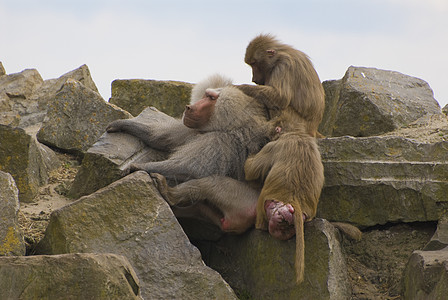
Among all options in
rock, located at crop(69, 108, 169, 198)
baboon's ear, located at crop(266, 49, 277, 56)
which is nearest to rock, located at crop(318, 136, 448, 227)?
baboon's ear, located at crop(266, 49, 277, 56)

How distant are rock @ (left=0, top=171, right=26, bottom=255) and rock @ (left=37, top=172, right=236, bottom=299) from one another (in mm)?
261

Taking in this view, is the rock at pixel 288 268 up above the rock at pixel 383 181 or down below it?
below

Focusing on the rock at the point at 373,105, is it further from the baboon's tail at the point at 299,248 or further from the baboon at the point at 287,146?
the baboon's tail at the point at 299,248

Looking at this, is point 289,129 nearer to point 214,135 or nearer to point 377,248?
point 214,135

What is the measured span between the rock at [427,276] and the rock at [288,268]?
0.59m

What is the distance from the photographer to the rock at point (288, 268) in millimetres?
5281

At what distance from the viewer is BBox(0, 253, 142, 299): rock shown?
3.89 meters

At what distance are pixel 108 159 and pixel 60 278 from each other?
2555 millimetres

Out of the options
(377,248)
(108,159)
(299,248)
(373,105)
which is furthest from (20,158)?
(373,105)

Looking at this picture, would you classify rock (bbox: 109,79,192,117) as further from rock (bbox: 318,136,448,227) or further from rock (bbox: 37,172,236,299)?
rock (bbox: 37,172,236,299)

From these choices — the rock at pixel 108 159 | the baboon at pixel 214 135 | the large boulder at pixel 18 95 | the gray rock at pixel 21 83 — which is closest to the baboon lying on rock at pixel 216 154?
the baboon at pixel 214 135

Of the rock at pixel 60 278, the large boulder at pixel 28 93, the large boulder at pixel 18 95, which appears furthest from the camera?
the large boulder at pixel 18 95

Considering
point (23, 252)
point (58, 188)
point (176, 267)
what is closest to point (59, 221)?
point (23, 252)

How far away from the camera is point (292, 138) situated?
5.81 metres
